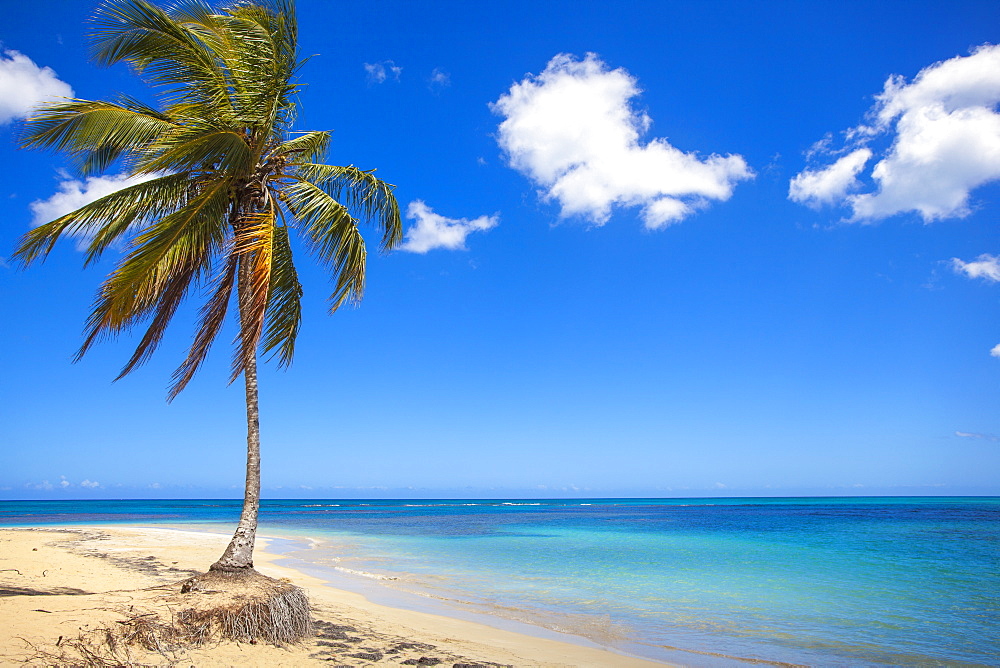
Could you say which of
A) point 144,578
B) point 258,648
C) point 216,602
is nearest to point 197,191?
point 216,602

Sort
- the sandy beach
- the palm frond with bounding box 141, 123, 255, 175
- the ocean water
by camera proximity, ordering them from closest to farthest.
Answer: the sandy beach < the palm frond with bounding box 141, 123, 255, 175 < the ocean water

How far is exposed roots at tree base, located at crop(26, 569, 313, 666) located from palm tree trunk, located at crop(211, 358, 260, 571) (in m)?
0.13

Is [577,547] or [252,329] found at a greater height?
[252,329]

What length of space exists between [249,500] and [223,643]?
5.44 ft

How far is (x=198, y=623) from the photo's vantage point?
5.74m

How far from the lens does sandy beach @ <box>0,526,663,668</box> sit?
5246 millimetres

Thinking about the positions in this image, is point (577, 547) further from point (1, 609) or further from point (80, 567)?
point (1, 609)

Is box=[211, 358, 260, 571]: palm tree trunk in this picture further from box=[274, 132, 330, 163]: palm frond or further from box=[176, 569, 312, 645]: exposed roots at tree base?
box=[274, 132, 330, 163]: palm frond

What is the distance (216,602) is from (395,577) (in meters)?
8.94

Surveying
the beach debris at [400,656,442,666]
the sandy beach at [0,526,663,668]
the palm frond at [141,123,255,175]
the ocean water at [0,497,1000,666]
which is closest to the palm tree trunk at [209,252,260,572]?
the sandy beach at [0,526,663,668]

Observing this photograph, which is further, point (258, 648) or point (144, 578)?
point (144, 578)

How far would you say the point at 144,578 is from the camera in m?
11.0

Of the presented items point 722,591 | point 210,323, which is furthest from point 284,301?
point 722,591

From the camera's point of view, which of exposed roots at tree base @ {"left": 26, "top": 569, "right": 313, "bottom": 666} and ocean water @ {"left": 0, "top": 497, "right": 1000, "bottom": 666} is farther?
ocean water @ {"left": 0, "top": 497, "right": 1000, "bottom": 666}
